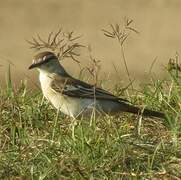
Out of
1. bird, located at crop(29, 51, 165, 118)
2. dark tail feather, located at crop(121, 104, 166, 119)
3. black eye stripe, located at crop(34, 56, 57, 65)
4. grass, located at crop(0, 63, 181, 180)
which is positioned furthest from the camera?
black eye stripe, located at crop(34, 56, 57, 65)

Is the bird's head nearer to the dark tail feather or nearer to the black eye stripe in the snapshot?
the black eye stripe

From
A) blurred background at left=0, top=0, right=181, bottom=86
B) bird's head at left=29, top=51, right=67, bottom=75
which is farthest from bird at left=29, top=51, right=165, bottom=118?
blurred background at left=0, top=0, right=181, bottom=86

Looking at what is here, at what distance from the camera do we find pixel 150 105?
1027cm

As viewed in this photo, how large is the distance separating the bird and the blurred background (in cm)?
1021

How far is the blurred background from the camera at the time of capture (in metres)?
A: 23.7

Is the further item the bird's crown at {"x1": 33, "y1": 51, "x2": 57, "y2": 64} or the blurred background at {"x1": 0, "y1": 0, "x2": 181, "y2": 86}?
the blurred background at {"x1": 0, "y1": 0, "x2": 181, "y2": 86}

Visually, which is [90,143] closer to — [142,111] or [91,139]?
[91,139]

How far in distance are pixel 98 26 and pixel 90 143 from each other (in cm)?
1885

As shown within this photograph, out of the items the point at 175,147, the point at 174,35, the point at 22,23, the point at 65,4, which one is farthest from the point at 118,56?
the point at 175,147

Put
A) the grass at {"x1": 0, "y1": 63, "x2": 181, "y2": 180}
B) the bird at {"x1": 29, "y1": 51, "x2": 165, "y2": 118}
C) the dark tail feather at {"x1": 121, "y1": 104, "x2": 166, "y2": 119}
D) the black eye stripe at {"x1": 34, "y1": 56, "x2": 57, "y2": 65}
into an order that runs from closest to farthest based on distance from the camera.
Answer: the grass at {"x1": 0, "y1": 63, "x2": 181, "y2": 180} < the dark tail feather at {"x1": 121, "y1": 104, "x2": 166, "y2": 119} < the bird at {"x1": 29, "y1": 51, "x2": 165, "y2": 118} < the black eye stripe at {"x1": 34, "y1": 56, "x2": 57, "y2": 65}

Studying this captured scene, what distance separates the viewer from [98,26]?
2753cm

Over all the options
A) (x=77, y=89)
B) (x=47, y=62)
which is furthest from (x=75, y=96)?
(x=47, y=62)

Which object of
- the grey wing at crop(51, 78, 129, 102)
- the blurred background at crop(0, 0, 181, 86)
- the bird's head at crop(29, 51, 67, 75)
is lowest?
the blurred background at crop(0, 0, 181, 86)

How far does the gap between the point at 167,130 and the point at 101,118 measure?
65cm
